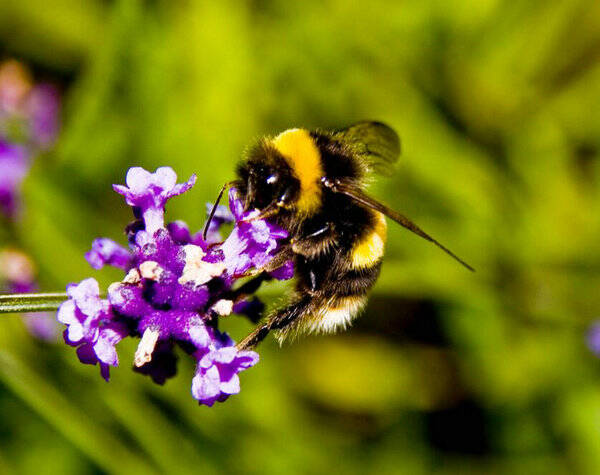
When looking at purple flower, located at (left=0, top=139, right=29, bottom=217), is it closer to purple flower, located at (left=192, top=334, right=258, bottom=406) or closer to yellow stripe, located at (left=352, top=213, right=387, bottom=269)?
yellow stripe, located at (left=352, top=213, right=387, bottom=269)

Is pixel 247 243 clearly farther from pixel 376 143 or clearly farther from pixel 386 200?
pixel 386 200

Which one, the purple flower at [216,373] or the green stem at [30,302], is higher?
the green stem at [30,302]

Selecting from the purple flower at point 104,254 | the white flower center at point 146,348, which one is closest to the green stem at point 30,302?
the purple flower at point 104,254

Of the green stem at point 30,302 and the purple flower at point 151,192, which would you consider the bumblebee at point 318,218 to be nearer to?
the purple flower at point 151,192

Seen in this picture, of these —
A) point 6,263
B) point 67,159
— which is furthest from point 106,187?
point 6,263

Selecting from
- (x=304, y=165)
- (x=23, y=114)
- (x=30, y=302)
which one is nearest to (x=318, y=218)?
(x=304, y=165)

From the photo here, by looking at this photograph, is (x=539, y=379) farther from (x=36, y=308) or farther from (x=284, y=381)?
(x=36, y=308)

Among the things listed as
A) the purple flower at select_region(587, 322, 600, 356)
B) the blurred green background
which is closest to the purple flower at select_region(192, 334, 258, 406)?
the blurred green background
